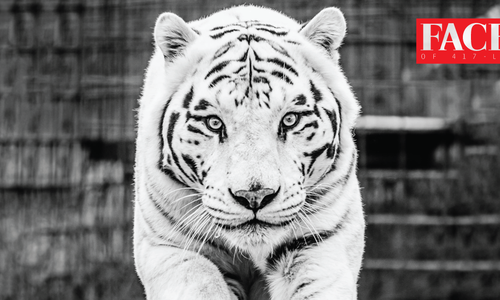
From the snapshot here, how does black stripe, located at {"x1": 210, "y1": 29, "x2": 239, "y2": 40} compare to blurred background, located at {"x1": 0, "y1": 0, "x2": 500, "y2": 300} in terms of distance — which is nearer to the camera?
black stripe, located at {"x1": 210, "y1": 29, "x2": 239, "y2": 40}

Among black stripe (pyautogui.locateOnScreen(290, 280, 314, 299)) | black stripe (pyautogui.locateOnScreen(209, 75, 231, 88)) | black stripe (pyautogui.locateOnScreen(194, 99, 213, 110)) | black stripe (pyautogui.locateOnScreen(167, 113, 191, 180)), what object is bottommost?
black stripe (pyautogui.locateOnScreen(290, 280, 314, 299))

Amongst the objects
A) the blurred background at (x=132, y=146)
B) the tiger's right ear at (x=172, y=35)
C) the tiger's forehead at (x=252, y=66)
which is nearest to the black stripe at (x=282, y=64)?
the tiger's forehead at (x=252, y=66)

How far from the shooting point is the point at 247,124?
1.47 m

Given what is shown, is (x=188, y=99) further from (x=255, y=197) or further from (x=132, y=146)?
(x=132, y=146)

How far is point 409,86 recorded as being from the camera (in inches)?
162

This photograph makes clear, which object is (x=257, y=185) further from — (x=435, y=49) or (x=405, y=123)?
(x=405, y=123)

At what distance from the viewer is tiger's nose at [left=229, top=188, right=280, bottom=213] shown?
1.41 m

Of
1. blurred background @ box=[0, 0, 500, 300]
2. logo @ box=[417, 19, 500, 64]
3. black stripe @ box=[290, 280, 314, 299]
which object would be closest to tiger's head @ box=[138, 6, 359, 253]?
black stripe @ box=[290, 280, 314, 299]

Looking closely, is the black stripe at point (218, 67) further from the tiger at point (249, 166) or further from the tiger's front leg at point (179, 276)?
the tiger's front leg at point (179, 276)

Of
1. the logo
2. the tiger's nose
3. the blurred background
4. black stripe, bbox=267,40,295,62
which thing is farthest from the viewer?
the blurred background

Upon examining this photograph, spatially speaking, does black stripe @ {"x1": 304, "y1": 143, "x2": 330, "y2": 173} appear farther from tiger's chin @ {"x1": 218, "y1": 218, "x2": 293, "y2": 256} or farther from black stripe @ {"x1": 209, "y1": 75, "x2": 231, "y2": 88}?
black stripe @ {"x1": 209, "y1": 75, "x2": 231, "y2": 88}

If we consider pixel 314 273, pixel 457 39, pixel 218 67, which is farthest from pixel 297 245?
pixel 457 39

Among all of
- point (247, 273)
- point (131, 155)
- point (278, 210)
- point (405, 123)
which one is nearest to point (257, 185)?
point (278, 210)

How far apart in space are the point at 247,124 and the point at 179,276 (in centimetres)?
36
